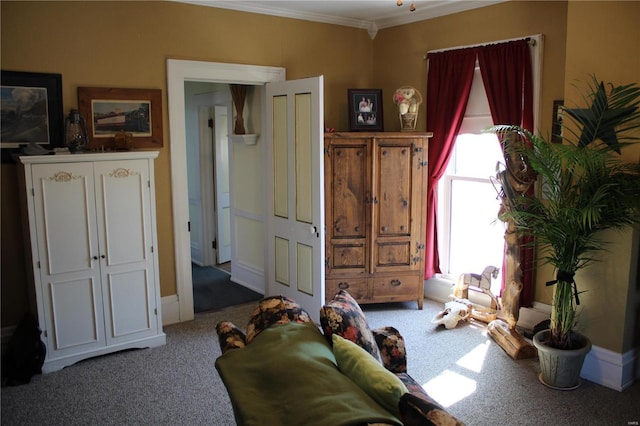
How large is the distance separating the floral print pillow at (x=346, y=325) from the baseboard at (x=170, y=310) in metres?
2.46

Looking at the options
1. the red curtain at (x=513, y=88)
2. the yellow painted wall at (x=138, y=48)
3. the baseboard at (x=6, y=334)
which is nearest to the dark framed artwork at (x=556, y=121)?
the red curtain at (x=513, y=88)

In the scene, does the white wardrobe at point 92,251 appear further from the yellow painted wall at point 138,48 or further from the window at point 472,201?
the window at point 472,201

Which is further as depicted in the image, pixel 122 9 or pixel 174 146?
pixel 174 146

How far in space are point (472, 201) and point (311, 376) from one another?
3.47 m

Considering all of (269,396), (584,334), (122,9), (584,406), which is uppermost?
(122,9)

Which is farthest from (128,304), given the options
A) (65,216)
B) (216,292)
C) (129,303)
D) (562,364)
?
(562,364)

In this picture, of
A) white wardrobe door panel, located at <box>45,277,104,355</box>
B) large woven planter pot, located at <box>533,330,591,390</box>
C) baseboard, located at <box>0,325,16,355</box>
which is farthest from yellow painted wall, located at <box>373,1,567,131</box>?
baseboard, located at <box>0,325,16,355</box>

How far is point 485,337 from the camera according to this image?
14.5 feet

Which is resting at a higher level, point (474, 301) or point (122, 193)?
point (122, 193)

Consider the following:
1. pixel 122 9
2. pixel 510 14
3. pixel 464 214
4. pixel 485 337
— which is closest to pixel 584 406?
pixel 485 337

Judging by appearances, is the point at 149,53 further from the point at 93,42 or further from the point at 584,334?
the point at 584,334

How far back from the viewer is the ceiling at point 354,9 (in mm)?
4738

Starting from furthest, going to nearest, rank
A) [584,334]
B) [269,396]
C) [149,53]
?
[149,53], [584,334], [269,396]

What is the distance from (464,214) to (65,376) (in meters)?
3.65
